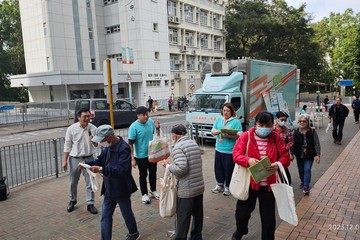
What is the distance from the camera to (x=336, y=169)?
743 centimetres

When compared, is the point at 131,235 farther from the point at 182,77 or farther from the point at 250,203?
the point at 182,77

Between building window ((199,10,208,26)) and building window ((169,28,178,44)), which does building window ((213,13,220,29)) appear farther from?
building window ((169,28,178,44))

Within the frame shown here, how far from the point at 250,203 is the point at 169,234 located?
4.07 feet

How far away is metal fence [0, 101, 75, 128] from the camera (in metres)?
20.2

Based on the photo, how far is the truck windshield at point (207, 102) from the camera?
37.1 ft

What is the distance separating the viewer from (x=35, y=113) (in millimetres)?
20969

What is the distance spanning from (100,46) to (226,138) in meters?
32.6

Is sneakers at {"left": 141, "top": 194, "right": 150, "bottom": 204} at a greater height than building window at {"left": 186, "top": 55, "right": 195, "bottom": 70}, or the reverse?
building window at {"left": 186, "top": 55, "right": 195, "bottom": 70}

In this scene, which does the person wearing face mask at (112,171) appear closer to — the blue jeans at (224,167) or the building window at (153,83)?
the blue jeans at (224,167)

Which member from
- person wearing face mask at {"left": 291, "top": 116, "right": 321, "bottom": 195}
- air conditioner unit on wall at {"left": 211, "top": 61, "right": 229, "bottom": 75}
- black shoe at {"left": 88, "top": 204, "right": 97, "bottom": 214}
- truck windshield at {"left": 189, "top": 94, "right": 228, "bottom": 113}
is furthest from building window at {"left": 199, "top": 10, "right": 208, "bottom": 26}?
black shoe at {"left": 88, "top": 204, "right": 97, "bottom": 214}

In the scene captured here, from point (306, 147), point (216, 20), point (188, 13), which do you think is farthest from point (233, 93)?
point (216, 20)

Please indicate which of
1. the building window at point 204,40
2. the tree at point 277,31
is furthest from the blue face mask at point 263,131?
the tree at point 277,31

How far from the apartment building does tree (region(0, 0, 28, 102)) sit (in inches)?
349

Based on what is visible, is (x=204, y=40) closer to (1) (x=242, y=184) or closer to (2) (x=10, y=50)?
(2) (x=10, y=50)
